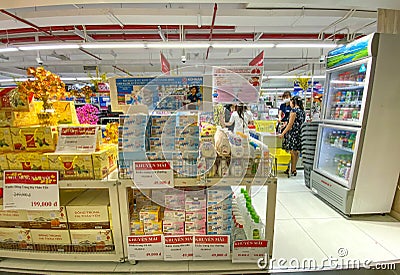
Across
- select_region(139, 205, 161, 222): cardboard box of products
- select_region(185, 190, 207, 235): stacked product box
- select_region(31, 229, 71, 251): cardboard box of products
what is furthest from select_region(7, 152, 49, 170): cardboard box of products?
select_region(185, 190, 207, 235): stacked product box

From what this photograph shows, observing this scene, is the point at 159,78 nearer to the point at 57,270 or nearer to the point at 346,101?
the point at 57,270

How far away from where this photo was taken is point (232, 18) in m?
4.80

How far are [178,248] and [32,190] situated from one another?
132 centimetres

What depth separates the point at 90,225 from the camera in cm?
197

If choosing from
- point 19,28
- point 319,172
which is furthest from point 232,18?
point 19,28

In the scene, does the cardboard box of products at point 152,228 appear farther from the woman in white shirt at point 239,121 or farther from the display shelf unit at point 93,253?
the woman in white shirt at point 239,121

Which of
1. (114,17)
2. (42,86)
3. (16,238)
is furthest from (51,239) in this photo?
(114,17)

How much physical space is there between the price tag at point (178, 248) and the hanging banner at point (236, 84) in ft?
3.94

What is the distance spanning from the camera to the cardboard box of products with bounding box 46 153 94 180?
184 centimetres

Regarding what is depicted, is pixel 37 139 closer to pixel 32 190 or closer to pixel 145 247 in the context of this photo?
pixel 32 190

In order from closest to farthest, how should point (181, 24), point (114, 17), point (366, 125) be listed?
point (366, 125), point (114, 17), point (181, 24)

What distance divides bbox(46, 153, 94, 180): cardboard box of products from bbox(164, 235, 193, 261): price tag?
33.5 inches

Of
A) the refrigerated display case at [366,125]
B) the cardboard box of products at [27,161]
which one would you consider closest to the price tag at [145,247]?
the cardboard box of products at [27,161]

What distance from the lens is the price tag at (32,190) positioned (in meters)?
1.87
